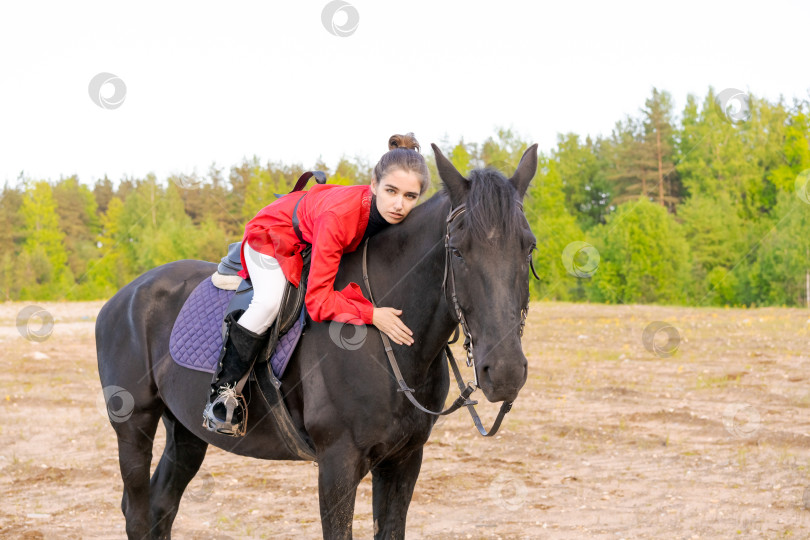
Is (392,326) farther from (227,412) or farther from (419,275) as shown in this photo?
(227,412)

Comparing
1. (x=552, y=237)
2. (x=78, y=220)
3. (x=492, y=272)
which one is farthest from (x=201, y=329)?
(x=78, y=220)

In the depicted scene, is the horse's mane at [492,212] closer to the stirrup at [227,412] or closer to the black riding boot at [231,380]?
the black riding boot at [231,380]

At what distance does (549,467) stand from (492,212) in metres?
6.15

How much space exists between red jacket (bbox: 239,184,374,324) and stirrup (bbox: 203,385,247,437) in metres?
0.74

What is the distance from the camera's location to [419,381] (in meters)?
3.69

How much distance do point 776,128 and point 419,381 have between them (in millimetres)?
57523

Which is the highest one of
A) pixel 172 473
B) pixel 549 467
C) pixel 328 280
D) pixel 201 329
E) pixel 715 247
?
pixel 328 280

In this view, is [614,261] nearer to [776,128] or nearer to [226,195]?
[776,128]

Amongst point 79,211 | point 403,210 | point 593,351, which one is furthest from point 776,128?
point 79,211

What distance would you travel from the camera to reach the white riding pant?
12.6 ft

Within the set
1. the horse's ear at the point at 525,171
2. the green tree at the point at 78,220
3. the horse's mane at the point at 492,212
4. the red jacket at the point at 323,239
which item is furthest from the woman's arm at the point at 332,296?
the green tree at the point at 78,220

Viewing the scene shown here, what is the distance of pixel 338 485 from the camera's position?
3574 millimetres

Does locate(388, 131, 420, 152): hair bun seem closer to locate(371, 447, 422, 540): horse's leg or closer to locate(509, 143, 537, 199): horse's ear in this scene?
locate(509, 143, 537, 199): horse's ear

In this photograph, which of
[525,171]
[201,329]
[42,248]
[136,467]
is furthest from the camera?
[42,248]
